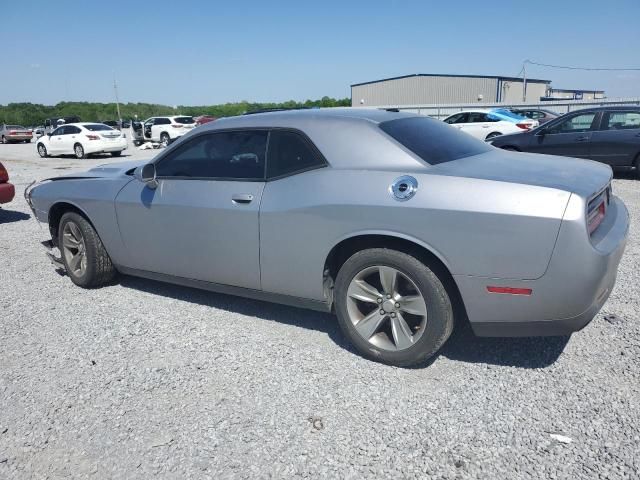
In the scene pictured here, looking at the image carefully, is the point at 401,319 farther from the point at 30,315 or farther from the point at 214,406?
the point at 30,315

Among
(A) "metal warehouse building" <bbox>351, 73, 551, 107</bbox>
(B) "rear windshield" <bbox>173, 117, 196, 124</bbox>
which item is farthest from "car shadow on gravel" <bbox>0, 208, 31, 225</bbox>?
(A) "metal warehouse building" <bbox>351, 73, 551, 107</bbox>

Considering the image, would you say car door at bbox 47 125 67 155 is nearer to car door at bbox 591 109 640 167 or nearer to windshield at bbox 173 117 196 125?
windshield at bbox 173 117 196 125

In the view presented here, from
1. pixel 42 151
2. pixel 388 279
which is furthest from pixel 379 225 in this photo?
pixel 42 151

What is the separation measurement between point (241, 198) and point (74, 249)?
225cm

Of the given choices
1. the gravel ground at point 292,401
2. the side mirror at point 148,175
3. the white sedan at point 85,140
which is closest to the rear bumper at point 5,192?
the gravel ground at point 292,401

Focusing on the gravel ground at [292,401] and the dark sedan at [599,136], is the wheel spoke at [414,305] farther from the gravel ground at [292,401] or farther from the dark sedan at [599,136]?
the dark sedan at [599,136]

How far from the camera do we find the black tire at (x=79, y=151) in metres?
19.9

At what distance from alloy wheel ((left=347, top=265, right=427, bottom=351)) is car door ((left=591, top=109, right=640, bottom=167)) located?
358 inches

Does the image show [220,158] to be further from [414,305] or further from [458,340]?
[458,340]

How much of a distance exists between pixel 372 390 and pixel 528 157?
78.4 inches

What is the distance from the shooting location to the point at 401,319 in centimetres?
302

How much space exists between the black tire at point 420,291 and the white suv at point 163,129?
23352 mm

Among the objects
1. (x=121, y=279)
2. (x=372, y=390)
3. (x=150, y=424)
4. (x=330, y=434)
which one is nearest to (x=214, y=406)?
(x=150, y=424)

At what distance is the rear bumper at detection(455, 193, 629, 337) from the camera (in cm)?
247
